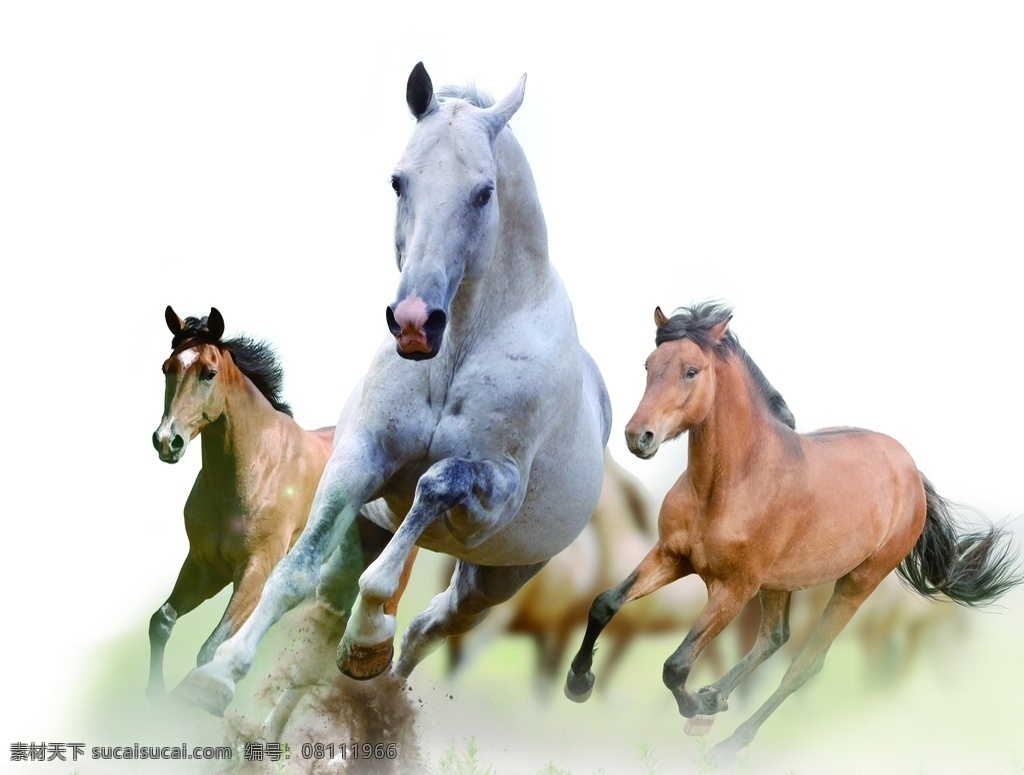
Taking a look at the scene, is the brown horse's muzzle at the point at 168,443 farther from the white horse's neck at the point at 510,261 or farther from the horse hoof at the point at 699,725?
the horse hoof at the point at 699,725

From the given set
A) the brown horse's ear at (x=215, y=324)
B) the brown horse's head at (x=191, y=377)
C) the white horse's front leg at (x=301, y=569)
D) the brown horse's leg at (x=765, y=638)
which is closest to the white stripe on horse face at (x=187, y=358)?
the brown horse's head at (x=191, y=377)

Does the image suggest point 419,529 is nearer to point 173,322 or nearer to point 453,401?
point 453,401

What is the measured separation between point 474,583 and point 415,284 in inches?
63.3

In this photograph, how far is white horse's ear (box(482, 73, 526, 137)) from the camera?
12.5ft

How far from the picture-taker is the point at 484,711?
17.3 ft

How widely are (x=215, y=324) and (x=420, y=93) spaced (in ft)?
5.26

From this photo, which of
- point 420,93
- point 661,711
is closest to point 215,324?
point 420,93

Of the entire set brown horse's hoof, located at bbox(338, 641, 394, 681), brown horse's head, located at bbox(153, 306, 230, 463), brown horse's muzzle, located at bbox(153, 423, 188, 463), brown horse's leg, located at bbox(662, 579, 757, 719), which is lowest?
brown horse's leg, located at bbox(662, 579, 757, 719)

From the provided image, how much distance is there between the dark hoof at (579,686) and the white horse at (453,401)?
39.0 inches

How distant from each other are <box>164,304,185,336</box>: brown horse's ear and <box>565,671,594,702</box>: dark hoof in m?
1.94

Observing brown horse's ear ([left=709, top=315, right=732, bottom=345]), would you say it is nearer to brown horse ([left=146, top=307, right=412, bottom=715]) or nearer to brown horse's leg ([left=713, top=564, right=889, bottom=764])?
brown horse's leg ([left=713, top=564, right=889, bottom=764])

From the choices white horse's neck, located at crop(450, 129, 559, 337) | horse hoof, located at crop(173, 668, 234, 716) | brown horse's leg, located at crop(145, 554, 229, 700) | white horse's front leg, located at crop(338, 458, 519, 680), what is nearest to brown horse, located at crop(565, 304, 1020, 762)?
white horse's neck, located at crop(450, 129, 559, 337)

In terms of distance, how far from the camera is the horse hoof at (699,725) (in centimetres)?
510

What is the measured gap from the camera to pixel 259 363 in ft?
17.0
